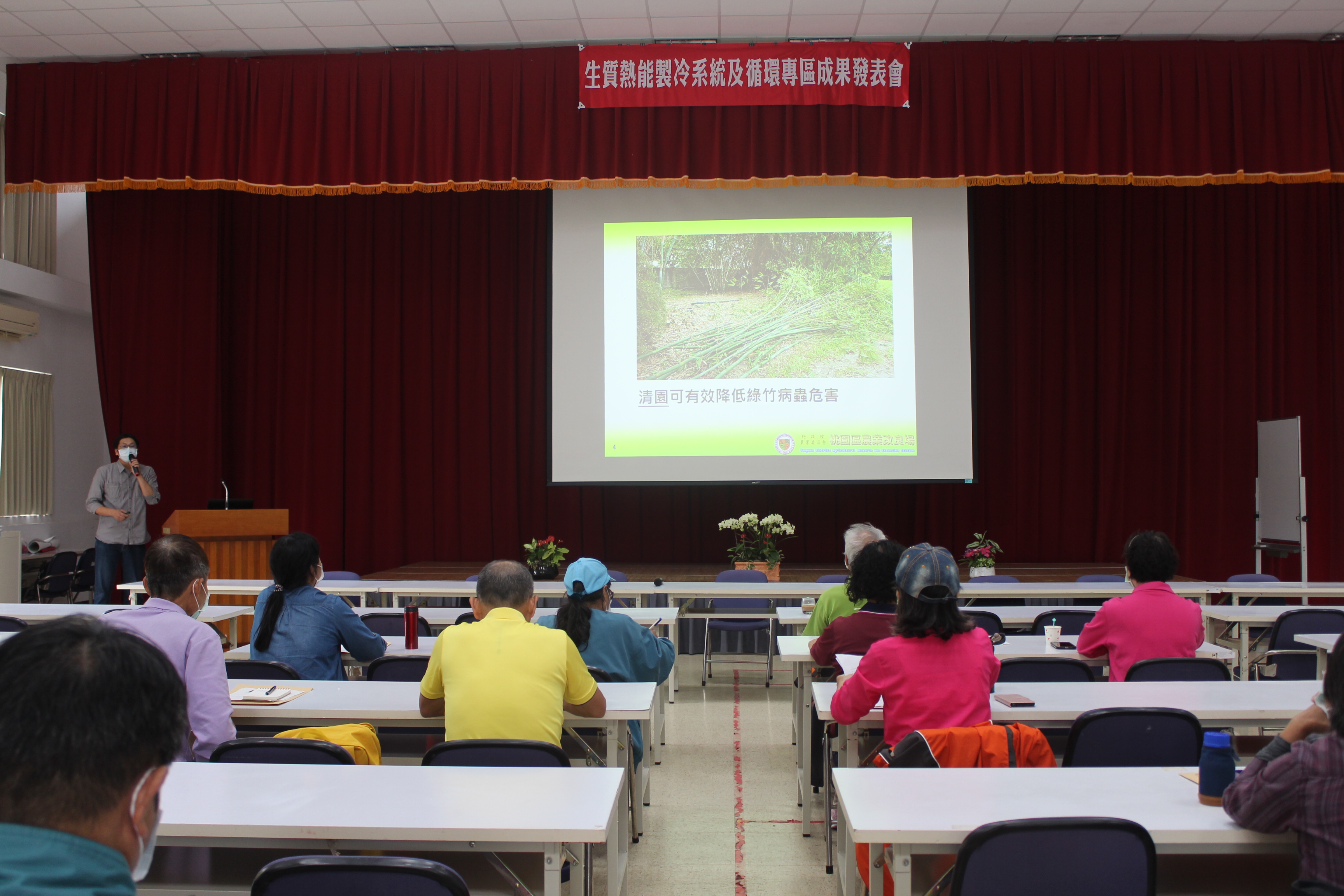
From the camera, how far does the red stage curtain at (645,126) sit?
21.8 feet

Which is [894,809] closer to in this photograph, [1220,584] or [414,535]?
[1220,584]

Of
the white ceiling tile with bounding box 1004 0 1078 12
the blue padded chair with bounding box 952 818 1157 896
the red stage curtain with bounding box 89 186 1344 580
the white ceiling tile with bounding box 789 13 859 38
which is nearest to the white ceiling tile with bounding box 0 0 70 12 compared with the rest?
the red stage curtain with bounding box 89 186 1344 580

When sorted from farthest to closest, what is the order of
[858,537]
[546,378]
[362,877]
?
[546,378]
[858,537]
[362,877]

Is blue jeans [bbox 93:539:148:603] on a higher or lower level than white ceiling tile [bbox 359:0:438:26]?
lower

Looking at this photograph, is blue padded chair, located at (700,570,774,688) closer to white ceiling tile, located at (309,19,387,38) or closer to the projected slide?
the projected slide

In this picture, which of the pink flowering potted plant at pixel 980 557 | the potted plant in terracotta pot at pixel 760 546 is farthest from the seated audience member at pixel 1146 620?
the potted plant in terracotta pot at pixel 760 546

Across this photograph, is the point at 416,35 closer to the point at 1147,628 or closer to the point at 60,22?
the point at 60,22

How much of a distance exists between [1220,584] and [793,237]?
152 inches

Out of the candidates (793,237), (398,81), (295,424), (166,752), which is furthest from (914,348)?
(166,752)

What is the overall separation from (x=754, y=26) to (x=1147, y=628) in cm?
531

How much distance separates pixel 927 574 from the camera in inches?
91.0

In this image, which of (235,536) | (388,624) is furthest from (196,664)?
(235,536)

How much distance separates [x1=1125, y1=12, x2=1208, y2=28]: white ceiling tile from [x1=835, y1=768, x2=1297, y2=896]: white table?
6.46m

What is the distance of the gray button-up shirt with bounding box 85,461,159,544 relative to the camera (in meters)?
7.11
